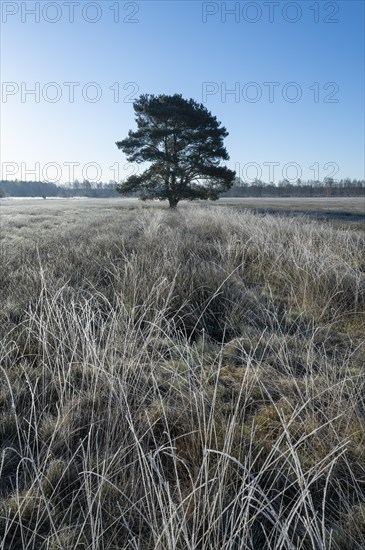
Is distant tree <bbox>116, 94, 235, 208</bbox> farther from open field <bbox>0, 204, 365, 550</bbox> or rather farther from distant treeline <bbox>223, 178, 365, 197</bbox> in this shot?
distant treeline <bbox>223, 178, 365, 197</bbox>

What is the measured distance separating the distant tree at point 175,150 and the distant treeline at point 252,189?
37960mm

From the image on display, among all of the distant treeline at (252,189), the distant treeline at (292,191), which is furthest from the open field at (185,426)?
the distant treeline at (292,191)

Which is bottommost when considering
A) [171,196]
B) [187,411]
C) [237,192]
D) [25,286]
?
[187,411]

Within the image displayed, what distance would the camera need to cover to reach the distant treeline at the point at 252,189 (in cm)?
8450

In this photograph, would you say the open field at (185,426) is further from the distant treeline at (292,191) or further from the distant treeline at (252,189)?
the distant treeline at (292,191)

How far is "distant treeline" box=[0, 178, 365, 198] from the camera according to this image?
8450 centimetres

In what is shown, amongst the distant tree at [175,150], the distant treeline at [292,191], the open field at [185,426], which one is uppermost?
the distant treeline at [292,191]

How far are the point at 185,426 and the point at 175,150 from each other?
25.1m

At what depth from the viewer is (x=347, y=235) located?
269 inches

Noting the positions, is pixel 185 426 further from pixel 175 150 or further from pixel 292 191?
pixel 292 191

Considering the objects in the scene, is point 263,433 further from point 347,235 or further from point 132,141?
point 132,141

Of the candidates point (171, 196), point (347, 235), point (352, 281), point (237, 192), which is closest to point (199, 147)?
point (171, 196)

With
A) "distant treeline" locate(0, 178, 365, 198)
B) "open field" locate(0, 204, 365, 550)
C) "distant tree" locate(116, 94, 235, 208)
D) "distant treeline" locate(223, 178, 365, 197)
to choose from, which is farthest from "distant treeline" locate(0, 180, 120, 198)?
"open field" locate(0, 204, 365, 550)

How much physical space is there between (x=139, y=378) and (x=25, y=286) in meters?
2.17
